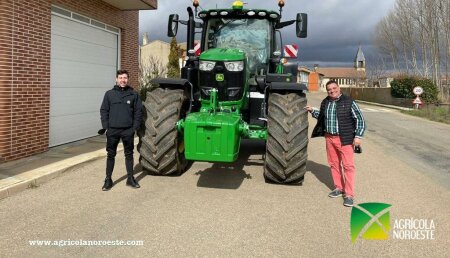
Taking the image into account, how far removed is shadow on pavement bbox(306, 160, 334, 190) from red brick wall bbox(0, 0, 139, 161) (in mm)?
5301

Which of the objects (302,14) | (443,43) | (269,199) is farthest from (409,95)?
(269,199)

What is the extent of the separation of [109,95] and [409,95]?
27.6m

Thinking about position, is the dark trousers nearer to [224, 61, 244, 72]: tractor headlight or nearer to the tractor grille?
the tractor grille

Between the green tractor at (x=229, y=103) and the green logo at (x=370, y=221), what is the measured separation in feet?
3.39

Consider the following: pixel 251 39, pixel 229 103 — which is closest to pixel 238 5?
pixel 251 39

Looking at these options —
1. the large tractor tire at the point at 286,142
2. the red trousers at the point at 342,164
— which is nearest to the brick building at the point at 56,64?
the large tractor tire at the point at 286,142

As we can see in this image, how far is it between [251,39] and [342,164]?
9.39 ft

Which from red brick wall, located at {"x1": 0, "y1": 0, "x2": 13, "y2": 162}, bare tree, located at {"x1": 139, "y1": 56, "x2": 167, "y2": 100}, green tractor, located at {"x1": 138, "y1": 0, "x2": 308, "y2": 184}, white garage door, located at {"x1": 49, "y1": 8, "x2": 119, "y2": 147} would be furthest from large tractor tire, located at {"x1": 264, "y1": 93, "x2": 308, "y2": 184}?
bare tree, located at {"x1": 139, "y1": 56, "x2": 167, "y2": 100}

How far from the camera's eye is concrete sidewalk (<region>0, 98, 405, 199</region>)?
5.57 metres

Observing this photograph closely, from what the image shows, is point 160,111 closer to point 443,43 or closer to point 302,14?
point 302,14

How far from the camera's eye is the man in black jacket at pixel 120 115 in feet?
18.2

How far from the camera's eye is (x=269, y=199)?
536 cm

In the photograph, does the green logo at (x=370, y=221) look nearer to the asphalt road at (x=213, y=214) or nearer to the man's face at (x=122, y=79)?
the asphalt road at (x=213, y=214)

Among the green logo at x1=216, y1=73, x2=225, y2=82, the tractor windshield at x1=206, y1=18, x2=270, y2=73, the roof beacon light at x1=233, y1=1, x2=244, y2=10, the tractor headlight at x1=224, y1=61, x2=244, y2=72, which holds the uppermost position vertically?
the roof beacon light at x1=233, y1=1, x2=244, y2=10
